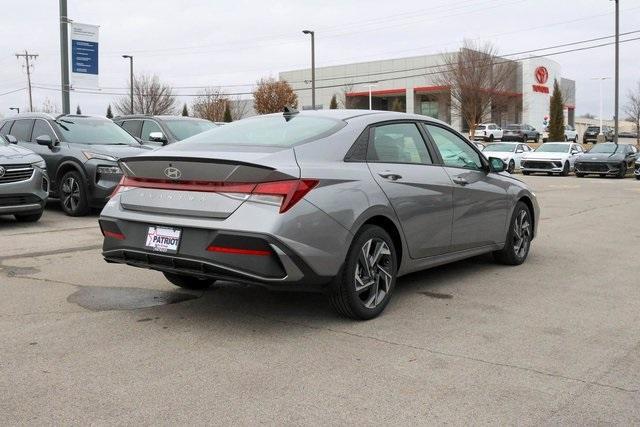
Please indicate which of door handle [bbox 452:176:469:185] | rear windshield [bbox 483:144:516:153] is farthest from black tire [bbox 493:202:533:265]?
rear windshield [bbox 483:144:516:153]

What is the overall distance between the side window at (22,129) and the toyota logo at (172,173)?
8.98 metres

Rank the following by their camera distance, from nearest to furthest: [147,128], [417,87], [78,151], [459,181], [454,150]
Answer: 1. [459,181]
2. [454,150]
3. [78,151]
4. [147,128]
5. [417,87]

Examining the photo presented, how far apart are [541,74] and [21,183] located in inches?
2587

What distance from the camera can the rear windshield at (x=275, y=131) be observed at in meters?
5.05

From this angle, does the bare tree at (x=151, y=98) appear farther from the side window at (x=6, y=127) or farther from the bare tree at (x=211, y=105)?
the side window at (x=6, y=127)

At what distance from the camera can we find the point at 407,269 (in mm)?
5516

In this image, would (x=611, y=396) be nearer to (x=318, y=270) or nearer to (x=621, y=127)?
(x=318, y=270)

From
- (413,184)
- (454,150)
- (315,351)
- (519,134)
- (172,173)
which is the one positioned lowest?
(315,351)

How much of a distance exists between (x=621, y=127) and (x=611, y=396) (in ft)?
480

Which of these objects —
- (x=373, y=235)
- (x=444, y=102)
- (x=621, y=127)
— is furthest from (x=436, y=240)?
(x=621, y=127)

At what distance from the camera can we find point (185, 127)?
546 inches

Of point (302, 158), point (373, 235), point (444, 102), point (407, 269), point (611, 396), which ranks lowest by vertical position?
point (611, 396)

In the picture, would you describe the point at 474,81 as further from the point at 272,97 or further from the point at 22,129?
the point at 22,129

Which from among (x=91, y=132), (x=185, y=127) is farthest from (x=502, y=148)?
(x=91, y=132)
